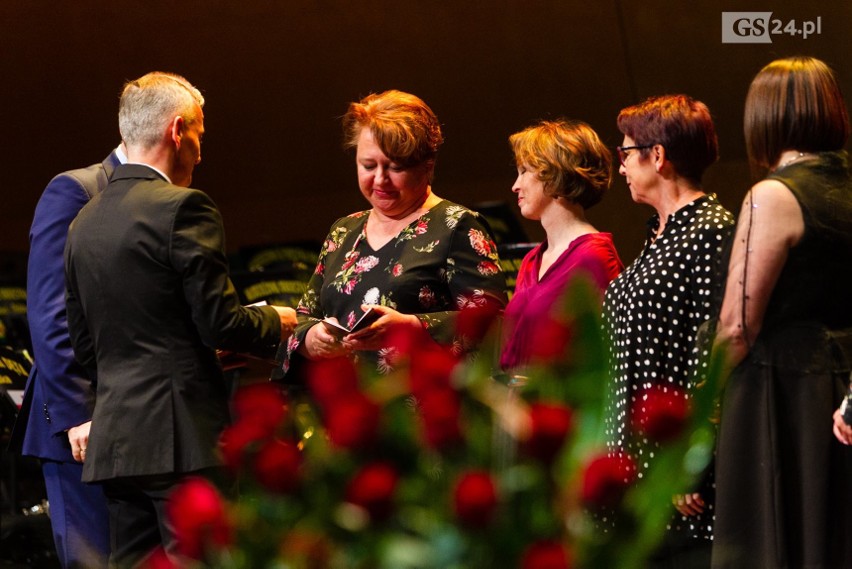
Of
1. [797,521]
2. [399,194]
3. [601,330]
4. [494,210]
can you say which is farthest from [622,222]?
[601,330]

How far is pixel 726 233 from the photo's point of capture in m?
2.27

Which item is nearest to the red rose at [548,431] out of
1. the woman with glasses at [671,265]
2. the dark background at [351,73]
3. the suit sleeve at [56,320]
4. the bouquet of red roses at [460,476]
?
the bouquet of red roses at [460,476]

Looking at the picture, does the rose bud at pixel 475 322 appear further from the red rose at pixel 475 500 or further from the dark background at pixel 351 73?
the dark background at pixel 351 73

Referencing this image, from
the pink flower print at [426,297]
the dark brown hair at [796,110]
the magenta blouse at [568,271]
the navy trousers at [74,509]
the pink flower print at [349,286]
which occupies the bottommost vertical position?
the navy trousers at [74,509]

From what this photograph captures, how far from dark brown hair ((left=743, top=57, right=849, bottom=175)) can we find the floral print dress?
0.64 meters

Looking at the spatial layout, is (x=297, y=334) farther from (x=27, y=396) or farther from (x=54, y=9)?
(x=54, y=9)

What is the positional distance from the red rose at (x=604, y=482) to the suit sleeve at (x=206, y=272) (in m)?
1.63

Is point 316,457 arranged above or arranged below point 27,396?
above

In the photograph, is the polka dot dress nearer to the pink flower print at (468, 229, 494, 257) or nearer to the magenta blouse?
the magenta blouse

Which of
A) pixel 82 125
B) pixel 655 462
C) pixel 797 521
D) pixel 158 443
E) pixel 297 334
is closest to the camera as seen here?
pixel 655 462

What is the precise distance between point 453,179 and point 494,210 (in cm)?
228

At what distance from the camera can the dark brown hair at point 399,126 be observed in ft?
8.07

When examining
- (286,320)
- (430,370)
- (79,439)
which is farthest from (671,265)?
(430,370)

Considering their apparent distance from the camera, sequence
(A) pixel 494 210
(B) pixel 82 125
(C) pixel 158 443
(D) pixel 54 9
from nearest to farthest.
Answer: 1. (C) pixel 158 443
2. (A) pixel 494 210
3. (D) pixel 54 9
4. (B) pixel 82 125
